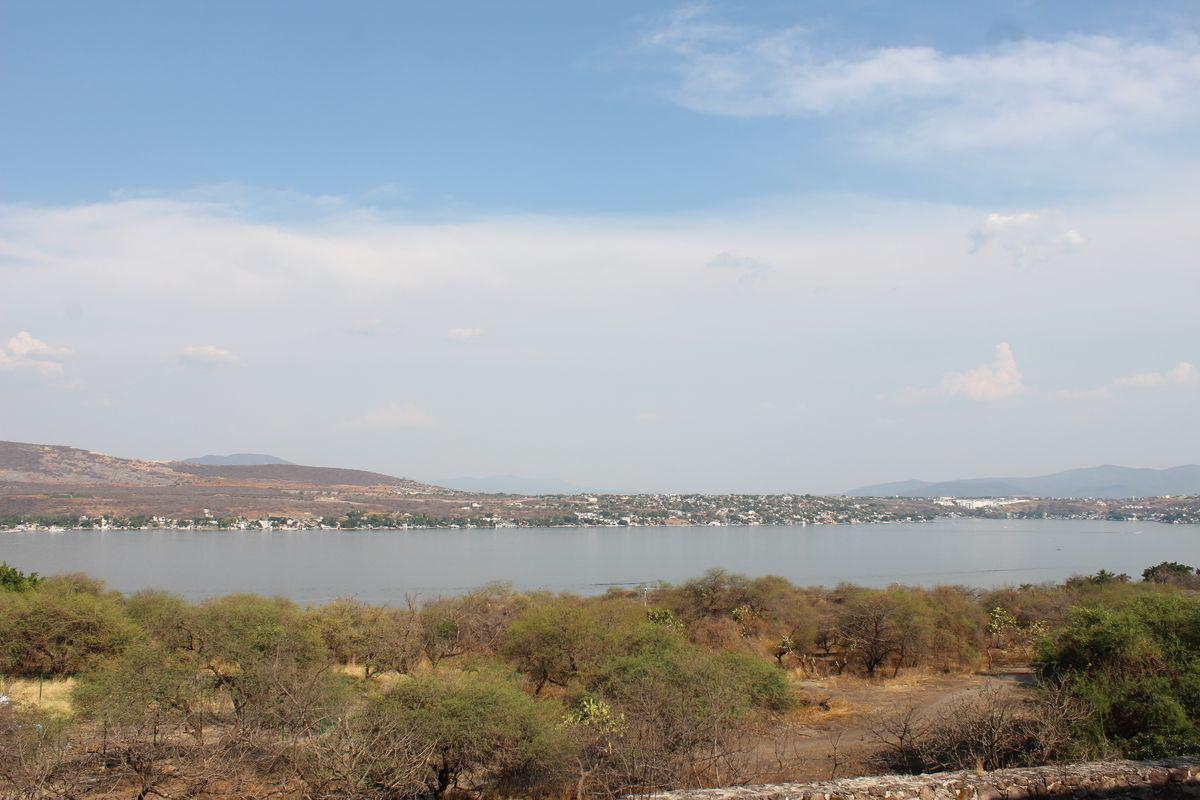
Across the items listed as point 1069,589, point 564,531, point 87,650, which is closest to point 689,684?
point 87,650

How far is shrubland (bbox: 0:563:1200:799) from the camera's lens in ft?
44.2

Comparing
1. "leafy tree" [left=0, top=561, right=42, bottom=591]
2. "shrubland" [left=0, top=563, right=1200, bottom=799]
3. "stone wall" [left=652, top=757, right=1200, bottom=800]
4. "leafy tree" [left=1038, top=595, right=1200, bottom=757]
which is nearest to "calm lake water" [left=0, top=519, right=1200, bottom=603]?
"leafy tree" [left=0, top=561, right=42, bottom=591]

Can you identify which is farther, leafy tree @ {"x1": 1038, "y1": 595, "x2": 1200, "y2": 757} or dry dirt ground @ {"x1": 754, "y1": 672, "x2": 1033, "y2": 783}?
dry dirt ground @ {"x1": 754, "y1": 672, "x2": 1033, "y2": 783}

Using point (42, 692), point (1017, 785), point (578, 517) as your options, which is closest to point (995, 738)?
point (1017, 785)

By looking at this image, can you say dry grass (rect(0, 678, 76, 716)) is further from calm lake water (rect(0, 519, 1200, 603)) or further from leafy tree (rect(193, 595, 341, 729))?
calm lake water (rect(0, 519, 1200, 603))

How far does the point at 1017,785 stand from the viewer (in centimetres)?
1068

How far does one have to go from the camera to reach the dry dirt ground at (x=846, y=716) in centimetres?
1625

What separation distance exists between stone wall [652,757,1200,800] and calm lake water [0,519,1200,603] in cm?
4680

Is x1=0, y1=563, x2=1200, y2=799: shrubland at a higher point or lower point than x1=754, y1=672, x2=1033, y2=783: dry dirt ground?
higher

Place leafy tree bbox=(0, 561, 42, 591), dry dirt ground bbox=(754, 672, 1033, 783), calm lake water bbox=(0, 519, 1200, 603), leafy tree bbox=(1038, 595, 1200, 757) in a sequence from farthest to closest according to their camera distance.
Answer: calm lake water bbox=(0, 519, 1200, 603), leafy tree bbox=(0, 561, 42, 591), dry dirt ground bbox=(754, 672, 1033, 783), leafy tree bbox=(1038, 595, 1200, 757)

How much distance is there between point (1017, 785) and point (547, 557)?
83.0 m

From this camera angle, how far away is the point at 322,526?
131875 mm

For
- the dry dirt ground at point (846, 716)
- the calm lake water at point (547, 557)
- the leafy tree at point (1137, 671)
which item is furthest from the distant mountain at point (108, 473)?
the leafy tree at point (1137, 671)

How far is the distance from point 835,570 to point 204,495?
112 m
